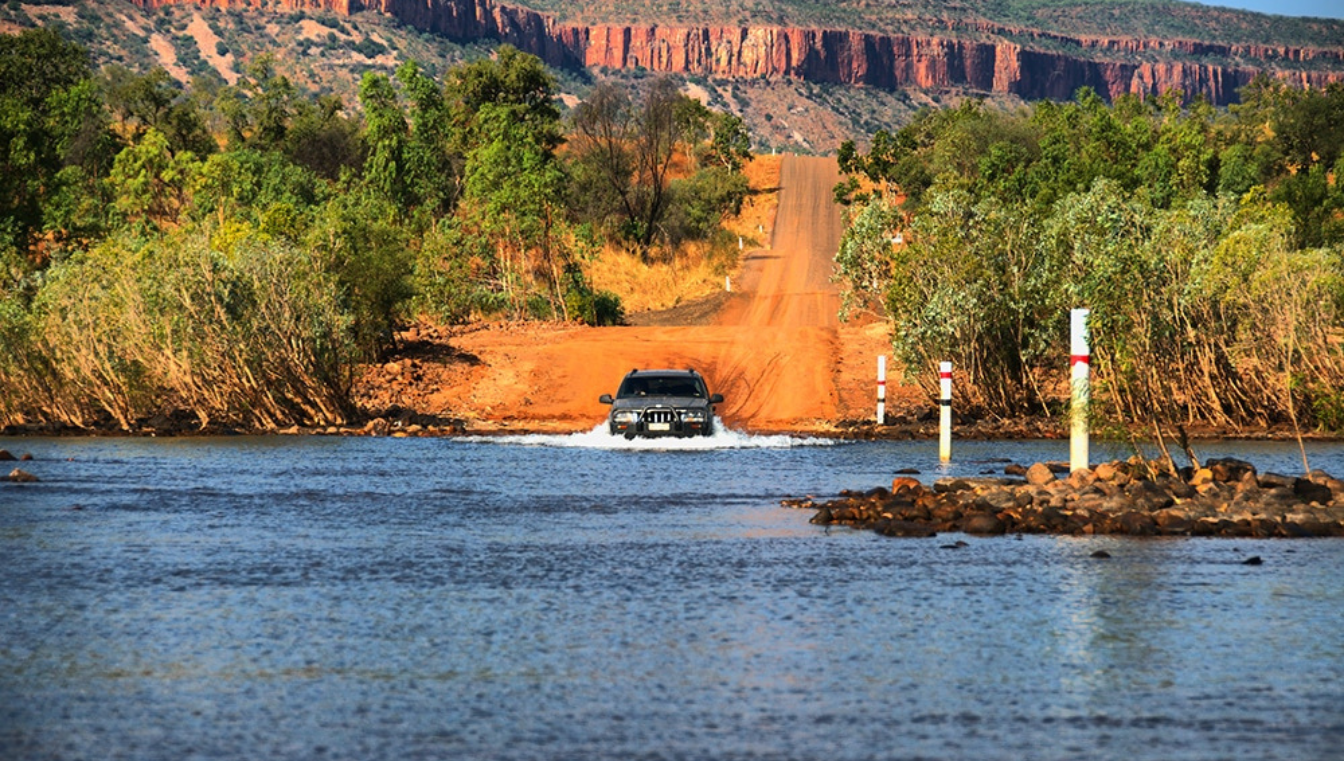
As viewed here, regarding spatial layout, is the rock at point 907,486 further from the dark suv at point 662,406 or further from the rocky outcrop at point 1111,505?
the dark suv at point 662,406

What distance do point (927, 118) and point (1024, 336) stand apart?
69906 millimetres

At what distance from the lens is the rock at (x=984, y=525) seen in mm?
21750

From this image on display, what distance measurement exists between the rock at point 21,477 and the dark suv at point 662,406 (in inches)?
467

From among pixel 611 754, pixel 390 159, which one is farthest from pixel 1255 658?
pixel 390 159

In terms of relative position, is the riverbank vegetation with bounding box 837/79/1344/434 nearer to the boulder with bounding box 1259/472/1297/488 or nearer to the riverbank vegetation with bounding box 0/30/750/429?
the boulder with bounding box 1259/472/1297/488

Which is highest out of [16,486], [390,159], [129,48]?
[129,48]

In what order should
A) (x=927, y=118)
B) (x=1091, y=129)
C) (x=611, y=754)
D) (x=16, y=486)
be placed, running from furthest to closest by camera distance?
(x=927, y=118)
(x=1091, y=129)
(x=16, y=486)
(x=611, y=754)

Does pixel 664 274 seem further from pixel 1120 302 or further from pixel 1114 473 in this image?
pixel 1114 473

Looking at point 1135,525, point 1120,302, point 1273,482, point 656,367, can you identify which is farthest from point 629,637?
point 656,367

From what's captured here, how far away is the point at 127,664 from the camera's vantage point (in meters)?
12.9

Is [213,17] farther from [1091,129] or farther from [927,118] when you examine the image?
[1091,129]

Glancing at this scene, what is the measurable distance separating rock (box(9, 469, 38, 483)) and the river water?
10.7ft

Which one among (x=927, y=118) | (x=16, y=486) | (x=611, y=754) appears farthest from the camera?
(x=927, y=118)

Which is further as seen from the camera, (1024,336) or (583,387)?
(583,387)
